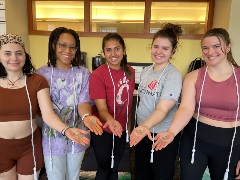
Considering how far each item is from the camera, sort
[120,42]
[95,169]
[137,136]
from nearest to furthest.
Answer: [137,136] < [120,42] < [95,169]

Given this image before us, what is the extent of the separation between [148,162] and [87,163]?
1.31 m

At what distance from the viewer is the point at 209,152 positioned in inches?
51.0

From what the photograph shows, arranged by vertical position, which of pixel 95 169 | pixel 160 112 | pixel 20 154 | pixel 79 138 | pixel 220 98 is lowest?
pixel 95 169

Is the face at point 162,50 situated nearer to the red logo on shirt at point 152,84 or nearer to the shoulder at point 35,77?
the red logo on shirt at point 152,84

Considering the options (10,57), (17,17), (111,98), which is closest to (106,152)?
(111,98)

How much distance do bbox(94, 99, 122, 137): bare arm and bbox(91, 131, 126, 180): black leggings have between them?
15cm

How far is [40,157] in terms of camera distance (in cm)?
A: 137

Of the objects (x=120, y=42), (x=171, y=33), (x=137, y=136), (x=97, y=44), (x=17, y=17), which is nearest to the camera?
(x=137, y=136)

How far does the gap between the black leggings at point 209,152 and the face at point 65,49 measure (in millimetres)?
902

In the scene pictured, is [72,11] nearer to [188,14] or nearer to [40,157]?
[188,14]

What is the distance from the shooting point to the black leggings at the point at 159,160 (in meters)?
1.39

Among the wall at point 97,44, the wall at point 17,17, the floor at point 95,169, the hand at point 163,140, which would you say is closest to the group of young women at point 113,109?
the hand at point 163,140

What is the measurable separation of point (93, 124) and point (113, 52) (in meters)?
0.52

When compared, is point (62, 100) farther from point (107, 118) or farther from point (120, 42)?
point (120, 42)
